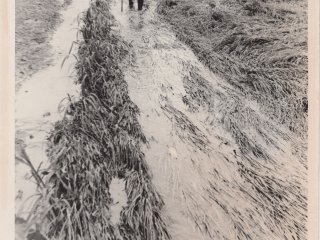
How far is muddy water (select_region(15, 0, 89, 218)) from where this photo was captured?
5.52 ft

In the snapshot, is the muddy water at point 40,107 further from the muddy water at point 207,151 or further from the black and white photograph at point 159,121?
the muddy water at point 207,151

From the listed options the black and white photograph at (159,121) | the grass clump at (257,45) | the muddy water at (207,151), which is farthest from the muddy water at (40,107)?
the grass clump at (257,45)

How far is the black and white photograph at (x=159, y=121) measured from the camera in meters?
1.78

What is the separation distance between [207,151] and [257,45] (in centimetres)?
107

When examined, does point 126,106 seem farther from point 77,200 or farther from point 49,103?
point 77,200

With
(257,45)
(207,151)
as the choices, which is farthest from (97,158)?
(257,45)

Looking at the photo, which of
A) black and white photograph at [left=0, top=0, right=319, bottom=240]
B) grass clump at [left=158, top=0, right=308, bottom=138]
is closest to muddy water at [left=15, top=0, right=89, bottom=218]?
black and white photograph at [left=0, top=0, right=319, bottom=240]

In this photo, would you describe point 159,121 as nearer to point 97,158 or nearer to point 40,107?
point 97,158

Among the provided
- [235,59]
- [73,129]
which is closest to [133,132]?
[73,129]

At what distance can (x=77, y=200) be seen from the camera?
5.75ft

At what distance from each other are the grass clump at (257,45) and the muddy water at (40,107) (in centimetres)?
101

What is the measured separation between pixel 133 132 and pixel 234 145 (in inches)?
25.2

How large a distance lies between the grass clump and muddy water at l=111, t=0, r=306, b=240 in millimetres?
125

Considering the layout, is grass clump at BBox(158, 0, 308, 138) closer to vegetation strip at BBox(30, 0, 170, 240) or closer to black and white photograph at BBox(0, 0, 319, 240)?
black and white photograph at BBox(0, 0, 319, 240)
